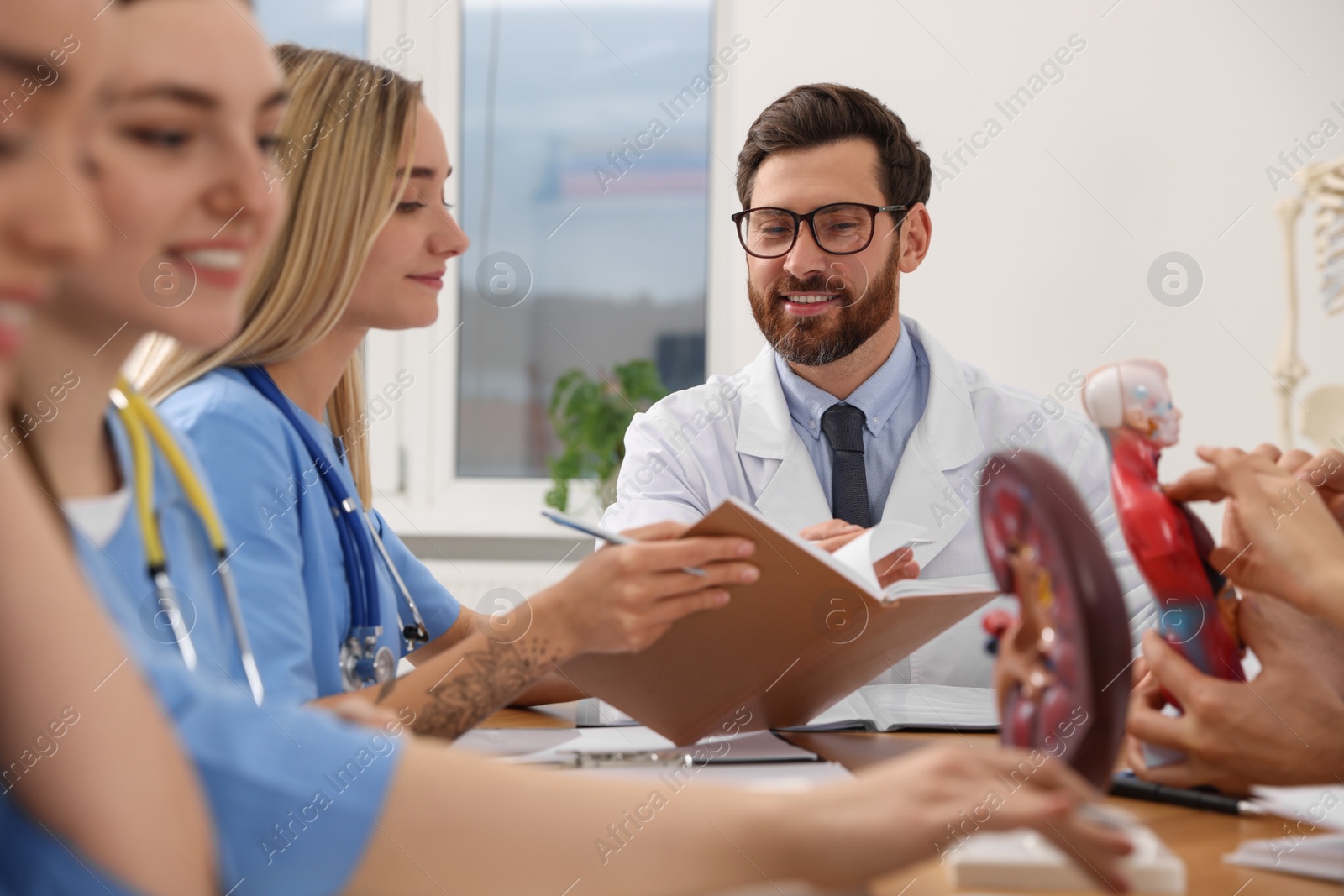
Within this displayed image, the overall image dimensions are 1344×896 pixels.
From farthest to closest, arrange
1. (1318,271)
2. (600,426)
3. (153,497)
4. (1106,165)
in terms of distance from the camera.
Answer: (600,426)
(1106,165)
(1318,271)
(153,497)

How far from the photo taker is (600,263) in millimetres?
4887

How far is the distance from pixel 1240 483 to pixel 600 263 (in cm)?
394

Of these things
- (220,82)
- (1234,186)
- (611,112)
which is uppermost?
(611,112)

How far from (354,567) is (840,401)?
4.71ft

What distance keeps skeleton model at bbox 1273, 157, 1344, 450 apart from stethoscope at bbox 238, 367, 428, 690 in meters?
2.45

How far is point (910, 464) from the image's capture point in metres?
2.48

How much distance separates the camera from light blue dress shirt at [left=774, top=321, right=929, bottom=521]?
259 centimetres

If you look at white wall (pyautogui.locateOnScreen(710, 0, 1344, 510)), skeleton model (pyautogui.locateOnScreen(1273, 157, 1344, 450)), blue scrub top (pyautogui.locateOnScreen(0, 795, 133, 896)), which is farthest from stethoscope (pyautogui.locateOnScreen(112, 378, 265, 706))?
white wall (pyautogui.locateOnScreen(710, 0, 1344, 510))

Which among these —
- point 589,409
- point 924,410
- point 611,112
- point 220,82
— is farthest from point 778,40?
point 220,82

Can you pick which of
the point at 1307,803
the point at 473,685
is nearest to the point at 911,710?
the point at 1307,803

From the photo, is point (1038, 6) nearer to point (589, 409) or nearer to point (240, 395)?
point (589, 409)

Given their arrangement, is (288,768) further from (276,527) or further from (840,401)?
(840,401)

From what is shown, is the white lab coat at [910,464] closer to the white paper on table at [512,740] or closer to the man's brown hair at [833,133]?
the man's brown hair at [833,133]

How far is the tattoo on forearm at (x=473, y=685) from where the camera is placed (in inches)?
54.9
